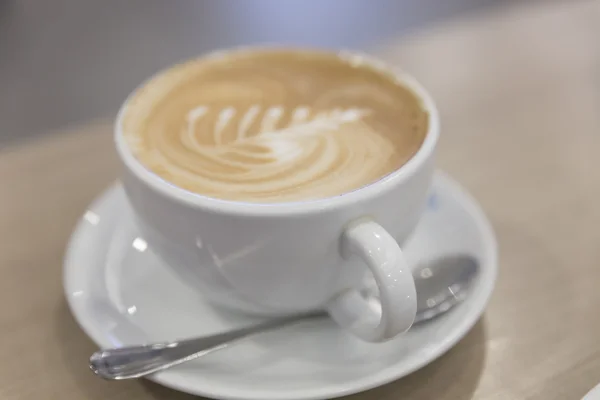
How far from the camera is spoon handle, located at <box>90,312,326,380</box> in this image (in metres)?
0.45

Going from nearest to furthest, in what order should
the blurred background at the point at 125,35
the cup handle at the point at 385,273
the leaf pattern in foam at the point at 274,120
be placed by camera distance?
the cup handle at the point at 385,273, the leaf pattern in foam at the point at 274,120, the blurred background at the point at 125,35

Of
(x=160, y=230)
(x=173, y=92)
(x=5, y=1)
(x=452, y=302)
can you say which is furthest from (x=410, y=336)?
(x=5, y=1)

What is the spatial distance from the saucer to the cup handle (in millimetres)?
41

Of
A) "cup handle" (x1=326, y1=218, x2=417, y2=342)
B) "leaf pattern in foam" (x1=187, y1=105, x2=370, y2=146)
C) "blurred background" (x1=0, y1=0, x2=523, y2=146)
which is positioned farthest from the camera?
"blurred background" (x1=0, y1=0, x2=523, y2=146)

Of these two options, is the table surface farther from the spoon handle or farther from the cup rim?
the cup rim

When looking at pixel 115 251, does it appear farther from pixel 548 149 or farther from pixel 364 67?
pixel 548 149

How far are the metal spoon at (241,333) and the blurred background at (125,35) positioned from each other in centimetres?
90

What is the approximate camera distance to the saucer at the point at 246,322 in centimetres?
46

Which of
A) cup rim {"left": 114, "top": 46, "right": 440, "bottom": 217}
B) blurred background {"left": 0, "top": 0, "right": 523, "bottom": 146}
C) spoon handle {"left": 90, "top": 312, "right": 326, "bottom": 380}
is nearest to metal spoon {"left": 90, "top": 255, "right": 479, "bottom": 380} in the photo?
spoon handle {"left": 90, "top": 312, "right": 326, "bottom": 380}

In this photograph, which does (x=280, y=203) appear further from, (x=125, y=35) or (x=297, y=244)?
(x=125, y=35)

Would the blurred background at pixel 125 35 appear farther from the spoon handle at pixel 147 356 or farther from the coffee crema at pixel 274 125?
the spoon handle at pixel 147 356

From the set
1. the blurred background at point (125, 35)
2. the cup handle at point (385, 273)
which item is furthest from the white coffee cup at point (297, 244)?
the blurred background at point (125, 35)

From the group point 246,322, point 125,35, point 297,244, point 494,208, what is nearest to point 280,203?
point 297,244

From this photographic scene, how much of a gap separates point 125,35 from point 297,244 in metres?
1.53
